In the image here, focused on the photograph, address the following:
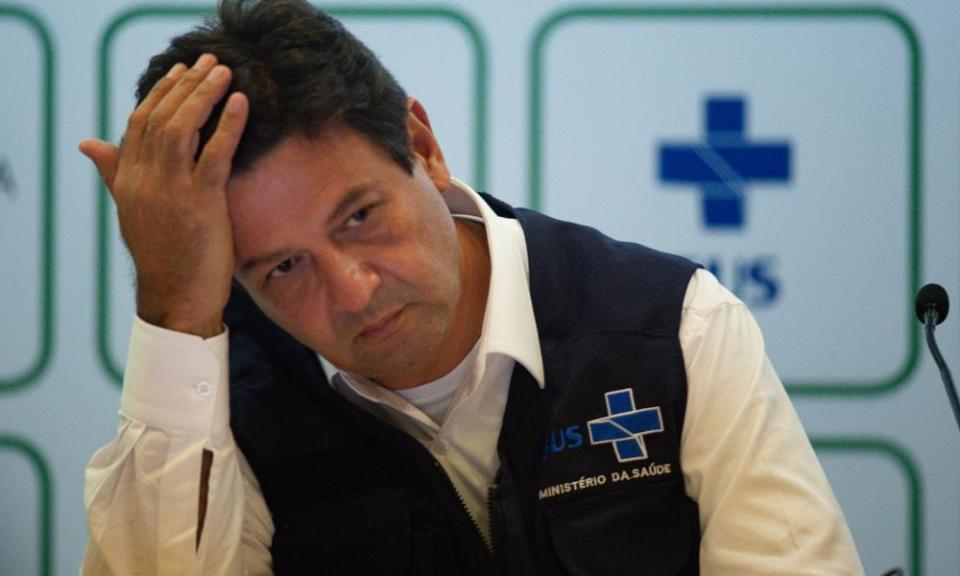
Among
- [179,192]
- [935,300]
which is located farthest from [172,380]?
[935,300]

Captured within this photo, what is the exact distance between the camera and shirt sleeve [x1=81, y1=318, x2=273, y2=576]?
1.39 meters

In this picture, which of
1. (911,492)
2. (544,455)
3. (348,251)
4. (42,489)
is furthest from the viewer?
(42,489)

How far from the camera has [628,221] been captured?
2439 millimetres

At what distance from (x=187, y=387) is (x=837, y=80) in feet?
5.30

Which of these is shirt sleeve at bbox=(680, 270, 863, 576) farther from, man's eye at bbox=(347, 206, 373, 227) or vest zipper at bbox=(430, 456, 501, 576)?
man's eye at bbox=(347, 206, 373, 227)

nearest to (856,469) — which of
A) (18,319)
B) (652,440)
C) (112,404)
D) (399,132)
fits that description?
(652,440)

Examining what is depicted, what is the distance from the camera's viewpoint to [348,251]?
1410 mm

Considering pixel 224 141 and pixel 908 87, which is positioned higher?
pixel 908 87

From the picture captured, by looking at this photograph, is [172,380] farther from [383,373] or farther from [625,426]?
[625,426]

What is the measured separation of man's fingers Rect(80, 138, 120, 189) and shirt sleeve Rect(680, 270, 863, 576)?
0.74 m

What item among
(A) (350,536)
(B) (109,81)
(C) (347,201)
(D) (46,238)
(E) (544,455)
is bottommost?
(A) (350,536)

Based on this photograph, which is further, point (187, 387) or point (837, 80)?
point (837, 80)

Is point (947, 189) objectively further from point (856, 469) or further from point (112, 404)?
point (112, 404)

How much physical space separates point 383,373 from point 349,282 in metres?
0.16
